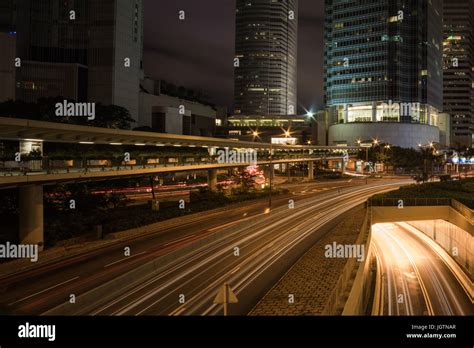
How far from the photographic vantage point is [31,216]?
23484 millimetres

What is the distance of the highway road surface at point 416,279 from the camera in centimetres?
2594

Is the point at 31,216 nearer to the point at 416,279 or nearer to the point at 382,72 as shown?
the point at 416,279

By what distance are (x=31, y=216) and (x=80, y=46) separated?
75.4 m

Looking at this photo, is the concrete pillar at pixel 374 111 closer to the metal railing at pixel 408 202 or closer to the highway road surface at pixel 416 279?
the highway road surface at pixel 416 279

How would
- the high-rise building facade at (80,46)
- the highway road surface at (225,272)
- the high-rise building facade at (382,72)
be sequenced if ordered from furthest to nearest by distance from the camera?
the high-rise building facade at (382,72) < the high-rise building facade at (80,46) < the highway road surface at (225,272)

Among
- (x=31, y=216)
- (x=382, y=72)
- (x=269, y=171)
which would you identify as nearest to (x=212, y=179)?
(x=269, y=171)

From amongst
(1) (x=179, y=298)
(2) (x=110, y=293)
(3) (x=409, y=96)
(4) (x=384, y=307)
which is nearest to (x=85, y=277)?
(2) (x=110, y=293)

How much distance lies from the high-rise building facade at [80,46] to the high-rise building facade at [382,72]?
246ft

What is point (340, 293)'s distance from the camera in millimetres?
14086

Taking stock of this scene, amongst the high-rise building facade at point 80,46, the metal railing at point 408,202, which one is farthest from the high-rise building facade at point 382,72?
the metal railing at point 408,202

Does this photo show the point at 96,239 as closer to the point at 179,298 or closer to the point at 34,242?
the point at 34,242

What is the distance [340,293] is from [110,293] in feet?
27.3

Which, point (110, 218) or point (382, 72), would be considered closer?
point (110, 218)

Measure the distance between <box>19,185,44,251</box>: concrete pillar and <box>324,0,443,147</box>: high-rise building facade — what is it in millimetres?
120506
